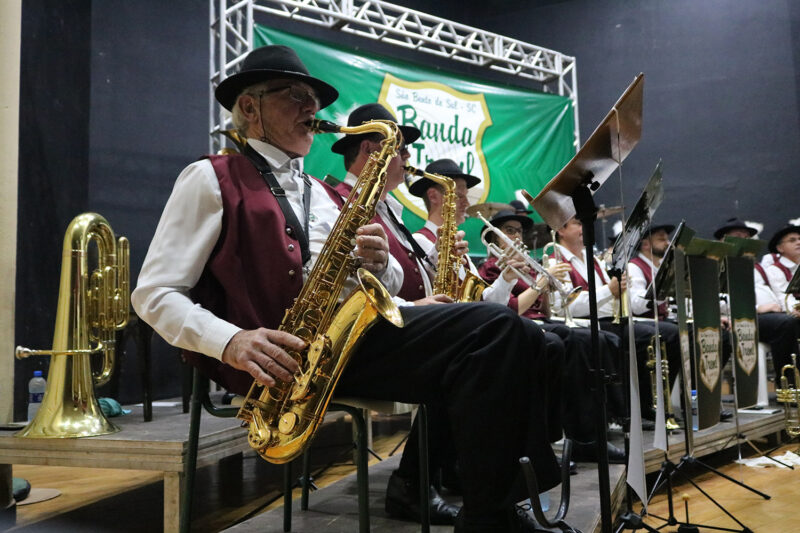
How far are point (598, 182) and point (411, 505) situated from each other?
1241mm

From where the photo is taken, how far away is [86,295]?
3.09 metres

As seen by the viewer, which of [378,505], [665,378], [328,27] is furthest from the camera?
[328,27]

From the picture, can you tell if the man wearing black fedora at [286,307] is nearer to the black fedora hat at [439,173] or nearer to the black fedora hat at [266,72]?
the black fedora hat at [266,72]

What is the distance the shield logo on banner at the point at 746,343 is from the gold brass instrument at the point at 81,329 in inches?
137

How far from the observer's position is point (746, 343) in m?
4.16

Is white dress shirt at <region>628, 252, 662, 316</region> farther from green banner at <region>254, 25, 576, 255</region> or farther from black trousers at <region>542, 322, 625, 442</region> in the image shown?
green banner at <region>254, 25, 576, 255</region>

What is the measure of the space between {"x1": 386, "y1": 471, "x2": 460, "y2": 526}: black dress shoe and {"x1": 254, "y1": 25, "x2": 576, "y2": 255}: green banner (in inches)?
129

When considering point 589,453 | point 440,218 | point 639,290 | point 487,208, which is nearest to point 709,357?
point 589,453

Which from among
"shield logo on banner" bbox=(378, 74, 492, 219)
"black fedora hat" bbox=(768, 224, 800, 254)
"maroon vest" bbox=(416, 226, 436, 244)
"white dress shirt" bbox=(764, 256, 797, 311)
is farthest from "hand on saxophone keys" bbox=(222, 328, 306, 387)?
"black fedora hat" bbox=(768, 224, 800, 254)

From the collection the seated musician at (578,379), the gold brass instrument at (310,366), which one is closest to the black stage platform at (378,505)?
the seated musician at (578,379)

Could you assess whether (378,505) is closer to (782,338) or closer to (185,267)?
(185,267)

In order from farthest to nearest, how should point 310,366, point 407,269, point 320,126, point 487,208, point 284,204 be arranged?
point 487,208 < point 407,269 < point 320,126 < point 284,204 < point 310,366

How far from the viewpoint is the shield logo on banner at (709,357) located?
3471 mm

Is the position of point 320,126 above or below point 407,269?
above
